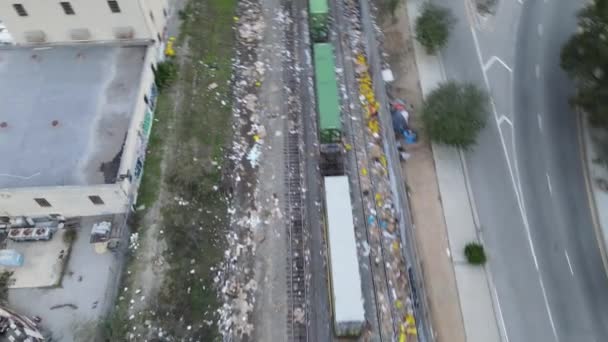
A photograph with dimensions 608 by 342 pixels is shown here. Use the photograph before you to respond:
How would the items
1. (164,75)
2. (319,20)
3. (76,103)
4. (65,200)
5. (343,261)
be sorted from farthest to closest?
(319,20)
(164,75)
(76,103)
(65,200)
(343,261)

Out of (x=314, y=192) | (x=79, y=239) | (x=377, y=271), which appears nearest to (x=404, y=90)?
(x=314, y=192)

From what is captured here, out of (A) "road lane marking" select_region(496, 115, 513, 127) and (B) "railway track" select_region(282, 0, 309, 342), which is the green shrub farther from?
(A) "road lane marking" select_region(496, 115, 513, 127)

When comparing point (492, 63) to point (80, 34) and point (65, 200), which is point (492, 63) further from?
point (65, 200)

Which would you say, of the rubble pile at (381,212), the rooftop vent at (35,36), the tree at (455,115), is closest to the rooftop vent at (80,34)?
the rooftop vent at (35,36)

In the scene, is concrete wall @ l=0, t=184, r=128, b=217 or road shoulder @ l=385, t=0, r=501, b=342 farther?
road shoulder @ l=385, t=0, r=501, b=342

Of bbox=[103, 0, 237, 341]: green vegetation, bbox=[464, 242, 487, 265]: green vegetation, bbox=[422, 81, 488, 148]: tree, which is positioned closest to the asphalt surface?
bbox=[464, 242, 487, 265]: green vegetation

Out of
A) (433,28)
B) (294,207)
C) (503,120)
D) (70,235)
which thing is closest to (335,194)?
(294,207)

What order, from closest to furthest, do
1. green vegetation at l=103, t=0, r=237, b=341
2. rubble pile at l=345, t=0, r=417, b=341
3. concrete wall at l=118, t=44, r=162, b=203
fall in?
green vegetation at l=103, t=0, r=237, b=341 < rubble pile at l=345, t=0, r=417, b=341 < concrete wall at l=118, t=44, r=162, b=203

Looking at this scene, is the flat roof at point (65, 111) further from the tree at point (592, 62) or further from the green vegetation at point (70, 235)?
the tree at point (592, 62)
